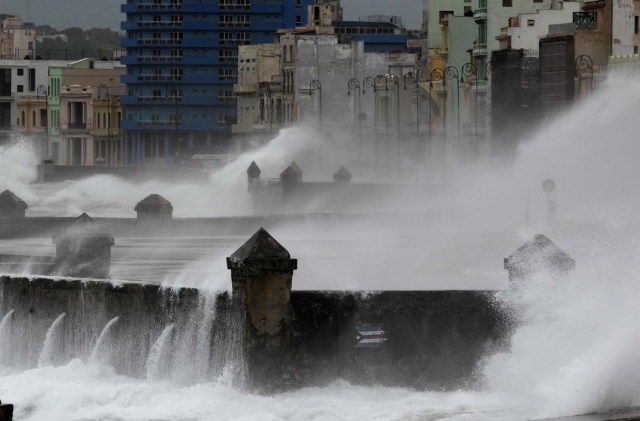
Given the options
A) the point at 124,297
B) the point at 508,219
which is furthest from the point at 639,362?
the point at 508,219

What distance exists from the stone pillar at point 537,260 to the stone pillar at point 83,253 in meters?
8.78

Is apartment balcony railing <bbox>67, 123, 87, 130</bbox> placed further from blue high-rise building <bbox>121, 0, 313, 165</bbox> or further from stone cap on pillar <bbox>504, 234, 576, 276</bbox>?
stone cap on pillar <bbox>504, 234, 576, 276</bbox>

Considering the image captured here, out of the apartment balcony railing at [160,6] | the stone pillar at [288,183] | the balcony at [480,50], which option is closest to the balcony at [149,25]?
the apartment balcony railing at [160,6]

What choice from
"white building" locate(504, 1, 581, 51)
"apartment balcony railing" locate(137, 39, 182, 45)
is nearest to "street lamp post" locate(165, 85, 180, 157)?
"apartment balcony railing" locate(137, 39, 182, 45)

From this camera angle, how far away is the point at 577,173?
5719 centimetres

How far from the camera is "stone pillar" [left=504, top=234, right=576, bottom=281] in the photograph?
2366 cm

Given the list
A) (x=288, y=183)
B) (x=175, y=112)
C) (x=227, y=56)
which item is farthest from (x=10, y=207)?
(x=227, y=56)

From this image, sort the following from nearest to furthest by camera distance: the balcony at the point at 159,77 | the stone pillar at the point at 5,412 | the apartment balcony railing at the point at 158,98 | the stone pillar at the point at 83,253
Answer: the stone pillar at the point at 5,412 < the stone pillar at the point at 83,253 < the apartment balcony railing at the point at 158,98 < the balcony at the point at 159,77

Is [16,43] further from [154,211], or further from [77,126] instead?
[154,211]

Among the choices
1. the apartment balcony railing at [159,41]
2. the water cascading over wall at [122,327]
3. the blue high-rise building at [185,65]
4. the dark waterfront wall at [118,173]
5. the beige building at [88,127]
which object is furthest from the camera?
the apartment balcony railing at [159,41]

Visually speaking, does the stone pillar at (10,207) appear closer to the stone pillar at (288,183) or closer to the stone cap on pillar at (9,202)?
the stone cap on pillar at (9,202)

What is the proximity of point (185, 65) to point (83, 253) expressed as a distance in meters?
116

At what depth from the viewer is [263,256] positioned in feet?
74.4

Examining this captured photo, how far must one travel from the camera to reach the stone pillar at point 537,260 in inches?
931
